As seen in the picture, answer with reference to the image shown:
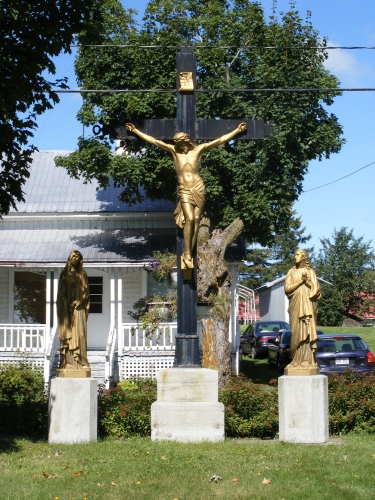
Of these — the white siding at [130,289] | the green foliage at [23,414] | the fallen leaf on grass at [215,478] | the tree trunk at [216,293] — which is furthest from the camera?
the white siding at [130,289]

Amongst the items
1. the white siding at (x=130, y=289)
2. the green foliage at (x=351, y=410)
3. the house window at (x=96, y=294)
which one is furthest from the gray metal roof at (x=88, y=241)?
the green foliage at (x=351, y=410)

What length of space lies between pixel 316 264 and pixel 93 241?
37198 millimetres

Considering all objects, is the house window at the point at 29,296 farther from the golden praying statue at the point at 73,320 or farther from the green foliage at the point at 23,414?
the golden praying statue at the point at 73,320

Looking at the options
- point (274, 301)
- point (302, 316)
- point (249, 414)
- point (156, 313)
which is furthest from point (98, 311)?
point (274, 301)

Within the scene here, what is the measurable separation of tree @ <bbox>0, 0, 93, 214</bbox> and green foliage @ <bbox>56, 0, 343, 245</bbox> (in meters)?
8.63

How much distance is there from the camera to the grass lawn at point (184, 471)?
7629mm

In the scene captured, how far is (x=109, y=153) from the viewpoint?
20.4 meters

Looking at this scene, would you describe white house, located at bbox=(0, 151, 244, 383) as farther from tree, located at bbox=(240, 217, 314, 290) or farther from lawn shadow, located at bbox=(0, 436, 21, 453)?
tree, located at bbox=(240, 217, 314, 290)

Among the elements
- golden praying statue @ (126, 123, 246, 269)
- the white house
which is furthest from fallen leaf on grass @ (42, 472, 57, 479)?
the white house

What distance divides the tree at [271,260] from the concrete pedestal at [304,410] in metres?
56.0

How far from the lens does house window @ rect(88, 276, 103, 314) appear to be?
80.7ft

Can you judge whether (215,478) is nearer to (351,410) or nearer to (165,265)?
(351,410)

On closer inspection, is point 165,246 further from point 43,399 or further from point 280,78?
point 43,399

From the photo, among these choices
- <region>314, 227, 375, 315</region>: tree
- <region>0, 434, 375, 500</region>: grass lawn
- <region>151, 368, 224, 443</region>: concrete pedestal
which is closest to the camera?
<region>0, 434, 375, 500</region>: grass lawn
